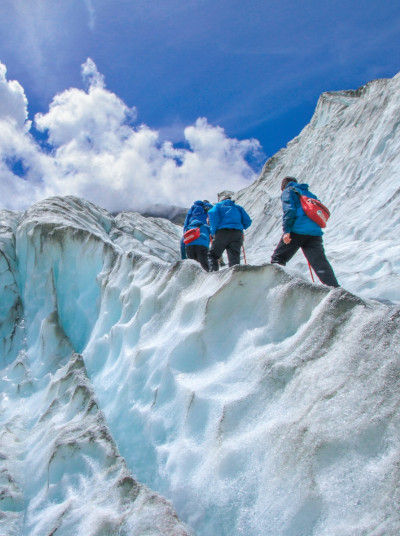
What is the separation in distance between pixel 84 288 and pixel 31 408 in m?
2.09

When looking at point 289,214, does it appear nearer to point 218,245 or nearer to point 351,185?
point 218,245

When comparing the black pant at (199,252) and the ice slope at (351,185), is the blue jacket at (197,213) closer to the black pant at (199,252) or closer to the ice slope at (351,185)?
the black pant at (199,252)

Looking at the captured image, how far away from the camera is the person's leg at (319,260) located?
4496 mm

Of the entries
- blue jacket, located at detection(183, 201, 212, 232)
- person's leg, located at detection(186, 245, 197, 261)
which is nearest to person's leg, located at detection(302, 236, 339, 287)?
person's leg, located at detection(186, 245, 197, 261)

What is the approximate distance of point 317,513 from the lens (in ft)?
5.47

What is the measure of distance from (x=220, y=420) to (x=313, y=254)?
2863 mm

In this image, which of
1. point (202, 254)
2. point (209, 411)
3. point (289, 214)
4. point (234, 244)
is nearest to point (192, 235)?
point (202, 254)

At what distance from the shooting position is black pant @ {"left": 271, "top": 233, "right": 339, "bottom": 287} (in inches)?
177

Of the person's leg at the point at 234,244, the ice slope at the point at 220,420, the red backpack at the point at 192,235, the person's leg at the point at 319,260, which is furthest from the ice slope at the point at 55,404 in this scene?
the person's leg at the point at 319,260

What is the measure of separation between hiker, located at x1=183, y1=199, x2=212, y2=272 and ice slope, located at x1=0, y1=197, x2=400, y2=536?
65.2 inches

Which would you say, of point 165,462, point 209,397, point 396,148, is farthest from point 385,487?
point 396,148

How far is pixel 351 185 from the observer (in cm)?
1116

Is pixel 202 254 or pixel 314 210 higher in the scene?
pixel 202 254

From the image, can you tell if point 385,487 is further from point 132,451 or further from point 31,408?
point 31,408
